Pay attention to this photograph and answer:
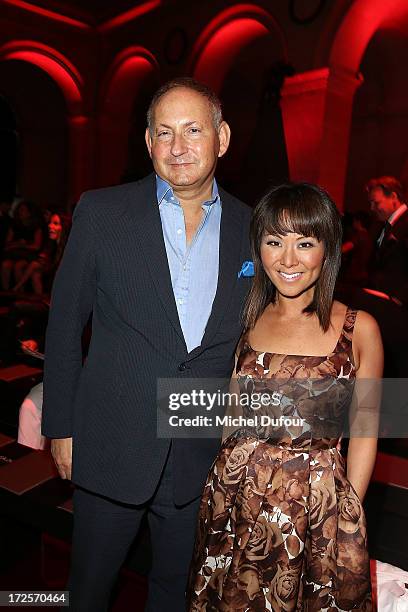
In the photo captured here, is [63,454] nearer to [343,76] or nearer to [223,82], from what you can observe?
[343,76]

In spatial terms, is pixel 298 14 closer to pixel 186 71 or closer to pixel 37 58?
pixel 186 71

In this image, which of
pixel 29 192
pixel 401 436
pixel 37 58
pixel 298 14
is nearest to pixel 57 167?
pixel 29 192

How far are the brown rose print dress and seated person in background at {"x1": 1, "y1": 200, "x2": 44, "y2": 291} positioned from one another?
7.26m

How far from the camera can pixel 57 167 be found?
13523 millimetres

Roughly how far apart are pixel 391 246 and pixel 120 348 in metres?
2.99

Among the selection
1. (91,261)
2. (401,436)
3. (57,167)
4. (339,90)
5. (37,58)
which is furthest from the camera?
(57,167)

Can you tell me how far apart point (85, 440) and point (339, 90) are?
6728 mm

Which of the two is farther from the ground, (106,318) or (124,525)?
(106,318)

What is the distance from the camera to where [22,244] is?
830cm

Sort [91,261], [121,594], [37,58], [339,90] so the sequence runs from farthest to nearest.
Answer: [37,58] < [339,90] < [121,594] < [91,261]

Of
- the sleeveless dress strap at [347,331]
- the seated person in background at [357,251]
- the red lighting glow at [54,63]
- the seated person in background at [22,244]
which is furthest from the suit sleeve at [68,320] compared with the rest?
the red lighting glow at [54,63]

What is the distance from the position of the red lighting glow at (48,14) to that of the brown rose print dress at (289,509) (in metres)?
11.2

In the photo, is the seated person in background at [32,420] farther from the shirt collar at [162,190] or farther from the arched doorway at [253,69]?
the arched doorway at [253,69]

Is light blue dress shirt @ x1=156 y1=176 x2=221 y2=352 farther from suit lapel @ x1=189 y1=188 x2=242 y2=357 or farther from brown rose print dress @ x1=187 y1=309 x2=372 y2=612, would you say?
brown rose print dress @ x1=187 y1=309 x2=372 y2=612
